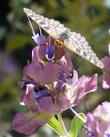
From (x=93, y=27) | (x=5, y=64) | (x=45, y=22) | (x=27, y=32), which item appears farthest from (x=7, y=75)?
(x=45, y=22)

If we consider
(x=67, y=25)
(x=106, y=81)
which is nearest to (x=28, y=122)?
(x=106, y=81)

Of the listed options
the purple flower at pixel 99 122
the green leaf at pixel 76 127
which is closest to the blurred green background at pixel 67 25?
the green leaf at pixel 76 127

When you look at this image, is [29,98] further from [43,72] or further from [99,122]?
A: [99,122]

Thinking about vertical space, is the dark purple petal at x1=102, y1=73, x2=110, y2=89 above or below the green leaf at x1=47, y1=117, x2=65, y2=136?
above

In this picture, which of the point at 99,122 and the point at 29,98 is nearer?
the point at 99,122

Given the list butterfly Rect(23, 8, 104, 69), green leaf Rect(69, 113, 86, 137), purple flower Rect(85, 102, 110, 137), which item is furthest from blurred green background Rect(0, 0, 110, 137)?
purple flower Rect(85, 102, 110, 137)

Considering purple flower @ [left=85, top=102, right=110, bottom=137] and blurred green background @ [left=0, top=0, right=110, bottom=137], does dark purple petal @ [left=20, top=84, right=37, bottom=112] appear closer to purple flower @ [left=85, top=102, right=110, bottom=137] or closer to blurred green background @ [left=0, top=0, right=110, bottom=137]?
purple flower @ [left=85, top=102, right=110, bottom=137]

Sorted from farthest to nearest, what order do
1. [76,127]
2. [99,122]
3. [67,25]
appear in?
[67,25] < [76,127] < [99,122]
